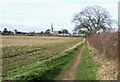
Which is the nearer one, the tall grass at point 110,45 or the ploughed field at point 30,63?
the tall grass at point 110,45

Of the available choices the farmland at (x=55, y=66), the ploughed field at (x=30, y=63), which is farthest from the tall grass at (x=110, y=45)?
the ploughed field at (x=30, y=63)

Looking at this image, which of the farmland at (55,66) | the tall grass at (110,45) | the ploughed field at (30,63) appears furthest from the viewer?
the ploughed field at (30,63)

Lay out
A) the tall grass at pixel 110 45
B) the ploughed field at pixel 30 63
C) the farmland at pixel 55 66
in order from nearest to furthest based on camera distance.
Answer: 1. the farmland at pixel 55 66
2. the tall grass at pixel 110 45
3. the ploughed field at pixel 30 63

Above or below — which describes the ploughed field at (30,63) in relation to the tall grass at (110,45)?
below

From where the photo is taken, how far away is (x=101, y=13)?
87.7 m

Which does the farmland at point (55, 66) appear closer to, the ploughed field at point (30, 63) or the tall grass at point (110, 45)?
the ploughed field at point (30, 63)

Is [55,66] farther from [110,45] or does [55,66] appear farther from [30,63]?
[110,45]

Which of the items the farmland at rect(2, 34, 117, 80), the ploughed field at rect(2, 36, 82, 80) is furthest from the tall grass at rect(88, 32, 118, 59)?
the ploughed field at rect(2, 36, 82, 80)

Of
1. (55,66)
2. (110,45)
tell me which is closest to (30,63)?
(55,66)

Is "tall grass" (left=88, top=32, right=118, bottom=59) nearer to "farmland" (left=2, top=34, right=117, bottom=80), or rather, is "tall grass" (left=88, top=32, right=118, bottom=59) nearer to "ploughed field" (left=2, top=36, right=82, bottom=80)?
"farmland" (left=2, top=34, right=117, bottom=80)

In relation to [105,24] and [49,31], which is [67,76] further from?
[49,31]

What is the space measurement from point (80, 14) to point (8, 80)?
7656 cm

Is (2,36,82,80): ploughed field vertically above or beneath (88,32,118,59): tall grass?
beneath

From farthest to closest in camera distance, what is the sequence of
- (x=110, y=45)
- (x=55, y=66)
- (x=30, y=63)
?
(x=30, y=63) < (x=55, y=66) < (x=110, y=45)
